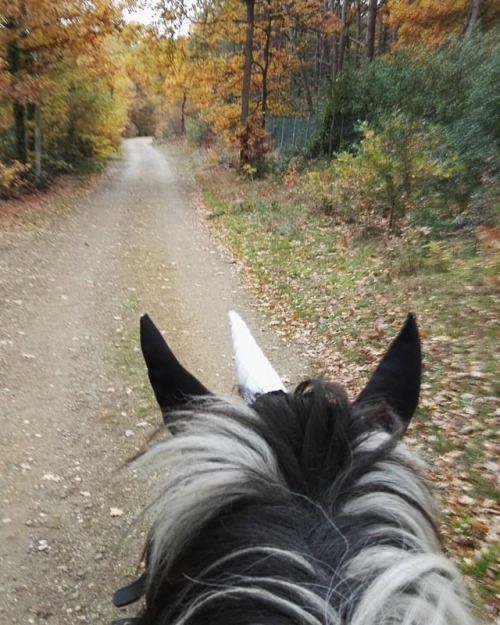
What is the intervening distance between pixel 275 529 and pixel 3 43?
14165mm

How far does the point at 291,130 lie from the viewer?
22.5 metres

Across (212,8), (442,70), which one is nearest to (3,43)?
(212,8)

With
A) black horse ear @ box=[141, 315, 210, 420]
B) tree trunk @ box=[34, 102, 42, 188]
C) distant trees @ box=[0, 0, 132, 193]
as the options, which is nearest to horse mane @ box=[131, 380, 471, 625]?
black horse ear @ box=[141, 315, 210, 420]

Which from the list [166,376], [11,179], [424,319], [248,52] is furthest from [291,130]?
[166,376]

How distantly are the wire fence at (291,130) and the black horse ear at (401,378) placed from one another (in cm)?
1921

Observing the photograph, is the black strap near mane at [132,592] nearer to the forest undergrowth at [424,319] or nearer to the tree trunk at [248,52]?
the forest undergrowth at [424,319]

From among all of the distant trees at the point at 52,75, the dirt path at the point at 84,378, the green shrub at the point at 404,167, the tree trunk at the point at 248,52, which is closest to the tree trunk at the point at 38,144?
the distant trees at the point at 52,75

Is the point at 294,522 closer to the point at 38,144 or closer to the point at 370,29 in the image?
the point at 38,144

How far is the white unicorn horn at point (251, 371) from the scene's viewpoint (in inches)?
73.9

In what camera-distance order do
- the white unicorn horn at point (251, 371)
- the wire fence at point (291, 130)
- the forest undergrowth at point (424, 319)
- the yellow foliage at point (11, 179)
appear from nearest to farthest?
the white unicorn horn at point (251, 371) → the forest undergrowth at point (424, 319) → the yellow foliage at point (11, 179) → the wire fence at point (291, 130)

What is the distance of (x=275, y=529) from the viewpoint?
97cm

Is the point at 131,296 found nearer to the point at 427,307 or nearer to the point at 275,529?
the point at 427,307

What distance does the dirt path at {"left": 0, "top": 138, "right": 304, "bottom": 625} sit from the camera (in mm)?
3496

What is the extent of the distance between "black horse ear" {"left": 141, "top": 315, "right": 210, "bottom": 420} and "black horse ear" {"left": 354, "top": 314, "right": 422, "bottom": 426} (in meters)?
0.49
